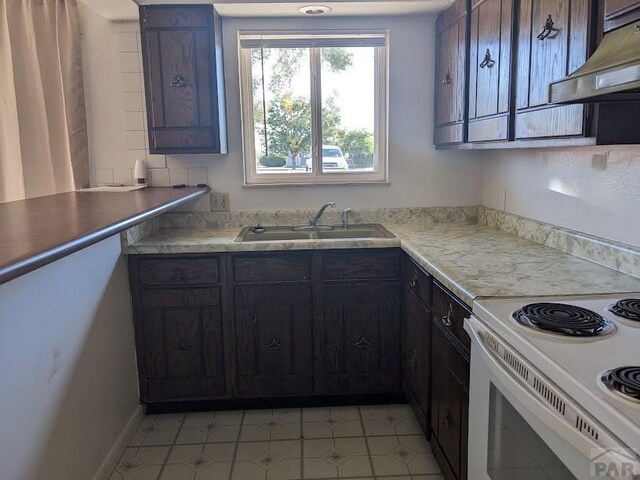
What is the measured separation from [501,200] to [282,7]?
1.57m

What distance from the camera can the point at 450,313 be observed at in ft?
5.86

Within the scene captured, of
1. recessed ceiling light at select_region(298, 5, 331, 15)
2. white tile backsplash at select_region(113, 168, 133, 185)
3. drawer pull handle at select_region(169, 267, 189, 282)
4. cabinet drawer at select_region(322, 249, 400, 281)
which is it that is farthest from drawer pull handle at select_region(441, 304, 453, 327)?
white tile backsplash at select_region(113, 168, 133, 185)

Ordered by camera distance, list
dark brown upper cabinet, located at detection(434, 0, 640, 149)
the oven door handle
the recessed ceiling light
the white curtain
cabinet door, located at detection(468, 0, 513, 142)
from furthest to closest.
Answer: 1. the white curtain
2. the recessed ceiling light
3. cabinet door, located at detection(468, 0, 513, 142)
4. dark brown upper cabinet, located at detection(434, 0, 640, 149)
5. the oven door handle

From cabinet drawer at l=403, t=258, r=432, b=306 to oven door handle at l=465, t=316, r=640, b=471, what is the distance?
2.04ft

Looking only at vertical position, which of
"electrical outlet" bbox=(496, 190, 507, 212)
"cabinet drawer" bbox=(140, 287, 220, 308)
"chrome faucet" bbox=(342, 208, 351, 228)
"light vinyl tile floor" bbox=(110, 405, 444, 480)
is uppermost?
"electrical outlet" bbox=(496, 190, 507, 212)

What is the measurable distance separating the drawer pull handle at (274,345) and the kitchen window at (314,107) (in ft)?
3.18

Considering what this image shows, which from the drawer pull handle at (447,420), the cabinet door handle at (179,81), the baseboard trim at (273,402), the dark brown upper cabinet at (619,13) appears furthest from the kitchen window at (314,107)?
the dark brown upper cabinet at (619,13)

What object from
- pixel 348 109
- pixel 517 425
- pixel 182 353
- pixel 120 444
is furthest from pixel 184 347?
pixel 517 425

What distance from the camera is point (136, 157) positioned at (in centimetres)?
295

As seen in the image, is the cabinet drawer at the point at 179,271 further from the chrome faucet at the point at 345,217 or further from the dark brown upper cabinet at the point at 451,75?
the dark brown upper cabinet at the point at 451,75

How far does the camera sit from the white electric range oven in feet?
2.89

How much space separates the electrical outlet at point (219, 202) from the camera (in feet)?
9.84

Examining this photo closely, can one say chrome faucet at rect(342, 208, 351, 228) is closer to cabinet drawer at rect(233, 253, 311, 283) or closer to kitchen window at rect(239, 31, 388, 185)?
kitchen window at rect(239, 31, 388, 185)

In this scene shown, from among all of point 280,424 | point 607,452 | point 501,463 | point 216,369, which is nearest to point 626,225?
point 501,463
